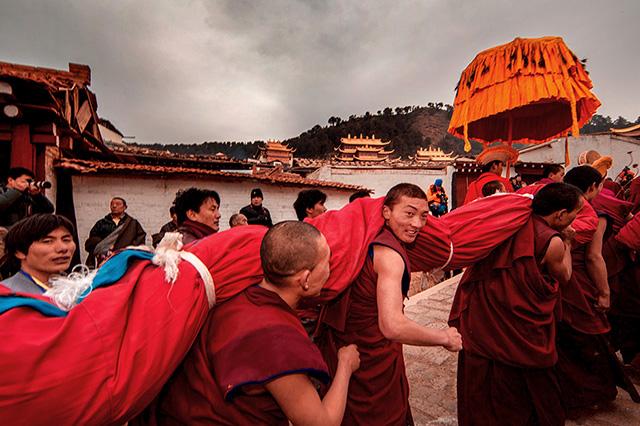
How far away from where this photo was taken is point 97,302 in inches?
35.2

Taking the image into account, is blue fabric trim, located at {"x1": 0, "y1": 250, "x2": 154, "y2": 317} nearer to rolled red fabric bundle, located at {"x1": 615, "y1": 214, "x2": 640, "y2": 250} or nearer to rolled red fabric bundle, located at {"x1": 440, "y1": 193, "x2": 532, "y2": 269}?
rolled red fabric bundle, located at {"x1": 440, "y1": 193, "x2": 532, "y2": 269}

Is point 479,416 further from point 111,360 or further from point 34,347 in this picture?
point 34,347

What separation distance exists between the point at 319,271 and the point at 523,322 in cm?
162

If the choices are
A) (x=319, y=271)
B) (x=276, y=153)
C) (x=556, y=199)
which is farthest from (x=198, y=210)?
(x=276, y=153)

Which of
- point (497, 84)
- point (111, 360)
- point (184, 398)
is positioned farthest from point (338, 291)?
point (497, 84)

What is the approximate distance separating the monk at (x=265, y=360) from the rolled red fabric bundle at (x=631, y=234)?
9.48 ft

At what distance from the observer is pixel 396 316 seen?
1.44m

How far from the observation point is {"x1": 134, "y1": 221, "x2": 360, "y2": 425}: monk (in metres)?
0.99

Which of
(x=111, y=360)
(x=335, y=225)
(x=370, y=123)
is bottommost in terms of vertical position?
(x=111, y=360)

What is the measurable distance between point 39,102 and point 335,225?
5543mm

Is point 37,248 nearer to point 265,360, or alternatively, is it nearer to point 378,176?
point 265,360

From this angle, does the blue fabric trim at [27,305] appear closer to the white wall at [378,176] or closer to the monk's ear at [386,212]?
the monk's ear at [386,212]

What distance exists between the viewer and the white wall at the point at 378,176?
53.6ft

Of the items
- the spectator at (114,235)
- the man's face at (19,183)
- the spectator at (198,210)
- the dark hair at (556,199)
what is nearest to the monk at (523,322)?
the dark hair at (556,199)
